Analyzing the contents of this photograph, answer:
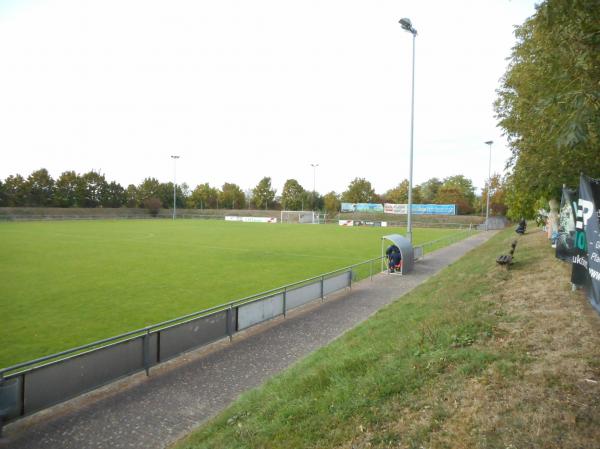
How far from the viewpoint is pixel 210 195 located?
120m

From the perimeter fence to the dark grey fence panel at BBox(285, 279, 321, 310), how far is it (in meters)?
0.11

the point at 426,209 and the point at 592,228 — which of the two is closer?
the point at 592,228

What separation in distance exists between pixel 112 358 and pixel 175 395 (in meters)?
1.45

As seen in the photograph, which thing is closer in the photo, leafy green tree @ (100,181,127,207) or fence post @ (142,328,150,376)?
fence post @ (142,328,150,376)

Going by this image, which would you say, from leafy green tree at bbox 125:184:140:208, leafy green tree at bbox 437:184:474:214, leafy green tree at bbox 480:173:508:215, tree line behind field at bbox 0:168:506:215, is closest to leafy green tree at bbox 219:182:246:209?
tree line behind field at bbox 0:168:506:215

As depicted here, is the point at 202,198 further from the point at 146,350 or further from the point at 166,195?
the point at 146,350

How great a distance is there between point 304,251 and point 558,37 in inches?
928

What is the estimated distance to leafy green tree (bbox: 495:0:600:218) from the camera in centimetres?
484

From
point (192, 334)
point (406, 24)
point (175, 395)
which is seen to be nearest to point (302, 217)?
point (406, 24)

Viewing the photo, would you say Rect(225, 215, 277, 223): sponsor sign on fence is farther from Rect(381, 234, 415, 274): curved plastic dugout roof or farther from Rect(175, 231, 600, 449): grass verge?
Rect(175, 231, 600, 449): grass verge

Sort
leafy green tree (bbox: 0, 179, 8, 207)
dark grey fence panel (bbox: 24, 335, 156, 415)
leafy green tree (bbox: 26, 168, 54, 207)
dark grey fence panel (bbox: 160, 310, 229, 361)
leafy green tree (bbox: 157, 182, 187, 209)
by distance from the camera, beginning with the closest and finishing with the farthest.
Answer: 1. dark grey fence panel (bbox: 24, 335, 156, 415)
2. dark grey fence panel (bbox: 160, 310, 229, 361)
3. leafy green tree (bbox: 0, 179, 8, 207)
4. leafy green tree (bbox: 26, 168, 54, 207)
5. leafy green tree (bbox: 157, 182, 187, 209)

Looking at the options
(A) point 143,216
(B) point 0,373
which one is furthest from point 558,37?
(A) point 143,216

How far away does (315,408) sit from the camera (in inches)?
221

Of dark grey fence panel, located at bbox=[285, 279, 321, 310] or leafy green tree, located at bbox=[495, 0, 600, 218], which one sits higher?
leafy green tree, located at bbox=[495, 0, 600, 218]
